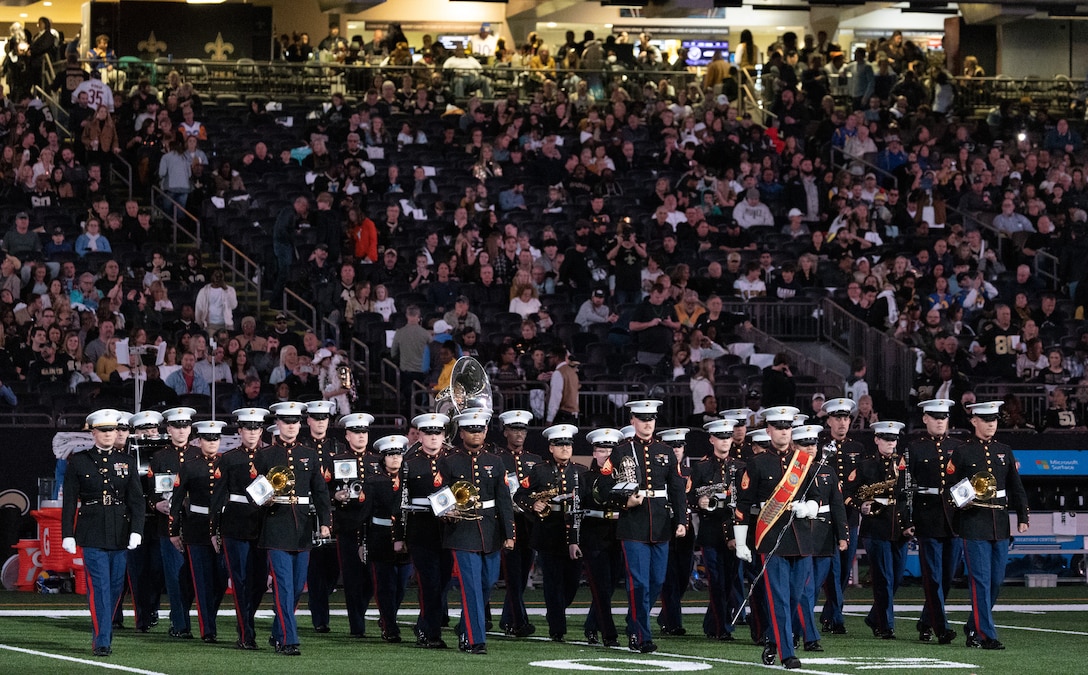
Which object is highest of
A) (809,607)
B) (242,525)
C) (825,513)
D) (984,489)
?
(984,489)

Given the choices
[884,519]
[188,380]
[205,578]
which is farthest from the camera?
[188,380]

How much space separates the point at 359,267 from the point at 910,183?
9.43 metres

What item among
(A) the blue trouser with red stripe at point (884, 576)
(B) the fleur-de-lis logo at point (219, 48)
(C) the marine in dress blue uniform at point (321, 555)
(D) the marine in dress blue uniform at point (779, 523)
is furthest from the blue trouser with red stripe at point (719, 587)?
(B) the fleur-de-lis logo at point (219, 48)

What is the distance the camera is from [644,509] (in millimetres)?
15289

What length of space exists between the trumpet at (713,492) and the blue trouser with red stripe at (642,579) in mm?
1270

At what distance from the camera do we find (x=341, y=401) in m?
22.3

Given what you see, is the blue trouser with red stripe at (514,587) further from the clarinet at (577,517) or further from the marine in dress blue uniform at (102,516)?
the marine in dress blue uniform at (102,516)

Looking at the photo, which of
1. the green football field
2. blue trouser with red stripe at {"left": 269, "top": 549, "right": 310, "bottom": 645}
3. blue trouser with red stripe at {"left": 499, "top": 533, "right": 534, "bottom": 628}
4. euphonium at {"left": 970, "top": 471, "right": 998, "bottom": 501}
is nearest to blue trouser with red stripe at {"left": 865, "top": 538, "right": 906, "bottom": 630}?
the green football field

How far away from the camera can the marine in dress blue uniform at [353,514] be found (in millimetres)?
16312

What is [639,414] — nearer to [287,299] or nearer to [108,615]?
[108,615]

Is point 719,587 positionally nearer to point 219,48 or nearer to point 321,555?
point 321,555

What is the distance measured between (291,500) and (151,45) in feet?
70.9

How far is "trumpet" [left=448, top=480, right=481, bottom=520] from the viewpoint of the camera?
14.9 m

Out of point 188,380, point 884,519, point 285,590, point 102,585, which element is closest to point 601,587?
point 285,590
